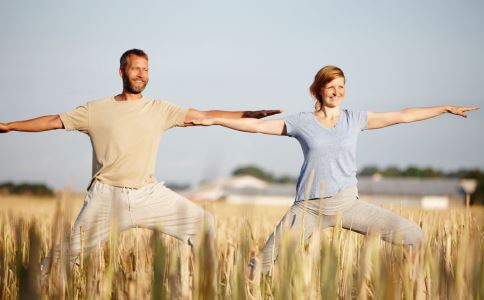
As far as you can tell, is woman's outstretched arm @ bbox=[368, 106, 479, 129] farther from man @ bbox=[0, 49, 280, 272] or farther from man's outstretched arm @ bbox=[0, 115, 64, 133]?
man's outstretched arm @ bbox=[0, 115, 64, 133]

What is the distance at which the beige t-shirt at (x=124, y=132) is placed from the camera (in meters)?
5.43

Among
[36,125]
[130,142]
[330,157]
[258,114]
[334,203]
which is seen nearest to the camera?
[334,203]

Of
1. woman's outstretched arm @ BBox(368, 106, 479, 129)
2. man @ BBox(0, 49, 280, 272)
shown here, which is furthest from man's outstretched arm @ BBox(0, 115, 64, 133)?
woman's outstretched arm @ BBox(368, 106, 479, 129)

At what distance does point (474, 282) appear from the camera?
9.30 ft

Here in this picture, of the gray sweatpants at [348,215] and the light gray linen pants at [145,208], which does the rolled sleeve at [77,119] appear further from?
the gray sweatpants at [348,215]

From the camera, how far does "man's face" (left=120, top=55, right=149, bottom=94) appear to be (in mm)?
5629

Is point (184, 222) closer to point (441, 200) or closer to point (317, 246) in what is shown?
point (317, 246)

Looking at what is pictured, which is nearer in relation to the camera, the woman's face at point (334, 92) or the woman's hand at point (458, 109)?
the woman's face at point (334, 92)

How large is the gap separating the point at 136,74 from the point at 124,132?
48 cm

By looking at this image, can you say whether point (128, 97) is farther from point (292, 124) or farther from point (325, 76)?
point (325, 76)

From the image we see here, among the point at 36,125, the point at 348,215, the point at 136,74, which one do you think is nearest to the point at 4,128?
the point at 36,125

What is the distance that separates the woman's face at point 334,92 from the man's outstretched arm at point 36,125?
2.09 metres

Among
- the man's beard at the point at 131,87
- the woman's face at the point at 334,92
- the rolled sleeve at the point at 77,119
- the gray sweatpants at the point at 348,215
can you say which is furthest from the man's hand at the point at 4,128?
the woman's face at the point at 334,92

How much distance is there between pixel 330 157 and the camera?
511cm
